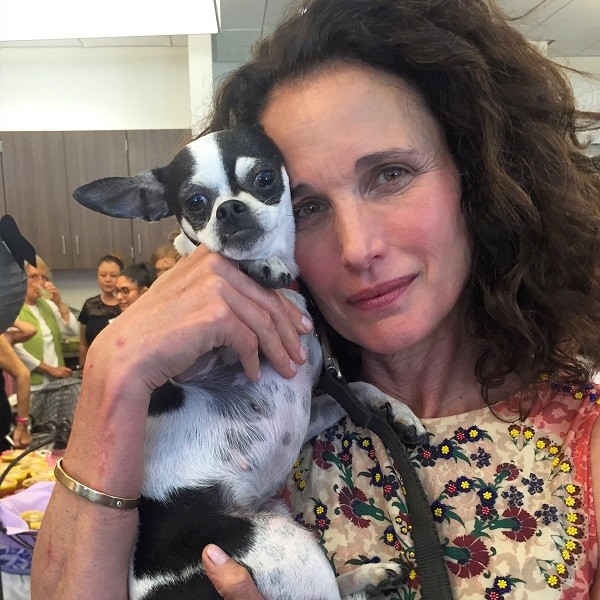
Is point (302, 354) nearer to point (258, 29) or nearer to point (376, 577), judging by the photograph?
point (376, 577)

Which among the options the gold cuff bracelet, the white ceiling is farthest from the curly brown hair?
the white ceiling

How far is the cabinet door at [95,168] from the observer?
18.2 ft

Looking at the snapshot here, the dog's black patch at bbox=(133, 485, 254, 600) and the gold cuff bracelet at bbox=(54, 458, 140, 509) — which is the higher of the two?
the gold cuff bracelet at bbox=(54, 458, 140, 509)

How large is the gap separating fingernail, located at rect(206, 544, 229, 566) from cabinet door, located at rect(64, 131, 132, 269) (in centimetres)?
501

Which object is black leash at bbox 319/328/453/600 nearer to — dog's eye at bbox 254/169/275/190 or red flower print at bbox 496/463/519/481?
red flower print at bbox 496/463/519/481

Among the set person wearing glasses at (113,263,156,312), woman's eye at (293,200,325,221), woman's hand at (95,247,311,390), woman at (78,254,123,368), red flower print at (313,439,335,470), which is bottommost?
woman at (78,254,123,368)

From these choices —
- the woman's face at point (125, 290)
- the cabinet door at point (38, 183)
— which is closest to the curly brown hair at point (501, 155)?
the woman's face at point (125, 290)

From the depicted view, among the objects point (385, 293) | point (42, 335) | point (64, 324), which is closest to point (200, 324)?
point (385, 293)

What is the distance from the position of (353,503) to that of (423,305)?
1.04 ft

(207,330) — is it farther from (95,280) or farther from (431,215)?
(95,280)

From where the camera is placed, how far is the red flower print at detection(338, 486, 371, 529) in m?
0.91

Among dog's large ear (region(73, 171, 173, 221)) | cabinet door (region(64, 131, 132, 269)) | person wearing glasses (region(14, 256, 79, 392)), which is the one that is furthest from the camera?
cabinet door (region(64, 131, 132, 269))

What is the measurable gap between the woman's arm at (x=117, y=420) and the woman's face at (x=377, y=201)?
18 cm

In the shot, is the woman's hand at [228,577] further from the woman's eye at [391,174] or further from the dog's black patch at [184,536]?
the woman's eye at [391,174]
